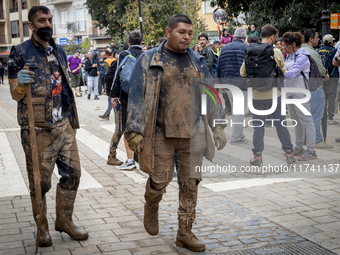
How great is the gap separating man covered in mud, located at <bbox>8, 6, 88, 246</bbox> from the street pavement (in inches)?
13.4

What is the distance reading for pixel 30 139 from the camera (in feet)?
13.3

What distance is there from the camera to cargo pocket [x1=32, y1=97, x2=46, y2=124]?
4.07 metres

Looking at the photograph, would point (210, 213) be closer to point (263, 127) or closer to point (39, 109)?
point (39, 109)

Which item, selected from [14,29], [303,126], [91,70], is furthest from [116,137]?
[14,29]

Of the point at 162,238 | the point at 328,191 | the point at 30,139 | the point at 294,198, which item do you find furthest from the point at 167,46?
the point at 328,191

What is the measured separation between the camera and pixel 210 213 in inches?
198

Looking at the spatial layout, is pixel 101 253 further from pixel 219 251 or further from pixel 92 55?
pixel 92 55

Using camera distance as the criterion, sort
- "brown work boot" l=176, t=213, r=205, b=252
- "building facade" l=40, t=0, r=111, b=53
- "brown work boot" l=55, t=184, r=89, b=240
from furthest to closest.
Answer: 1. "building facade" l=40, t=0, r=111, b=53
2. "brown work boot" l=55, t=184, r=89, b=240
3. "brown work boot" l=176, t=213, r=205, b=252

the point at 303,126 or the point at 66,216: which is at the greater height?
the point at 303,126

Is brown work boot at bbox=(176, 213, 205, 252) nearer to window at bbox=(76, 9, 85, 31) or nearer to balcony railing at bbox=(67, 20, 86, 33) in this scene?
balcony railing at bbox=(67, 20, 86, 33)

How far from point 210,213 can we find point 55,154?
1831mm

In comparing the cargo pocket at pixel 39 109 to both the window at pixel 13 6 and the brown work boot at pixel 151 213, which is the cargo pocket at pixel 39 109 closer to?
the brown work boot at pixel 151 213

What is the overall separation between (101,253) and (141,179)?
270cm

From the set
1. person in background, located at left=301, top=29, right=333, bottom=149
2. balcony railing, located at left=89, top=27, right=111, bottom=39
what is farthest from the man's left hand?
balcony railing, located at left=89, top=27, right=111, bottom=39
